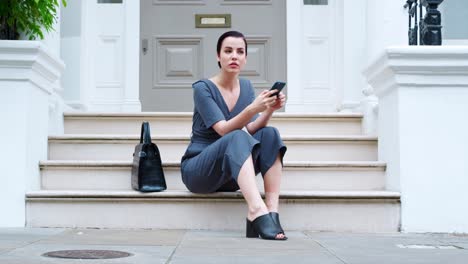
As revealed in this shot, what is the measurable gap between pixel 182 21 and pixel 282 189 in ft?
8.15

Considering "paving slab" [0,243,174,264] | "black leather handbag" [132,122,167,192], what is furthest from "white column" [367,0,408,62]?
"paving slab" [0,243,174,264]

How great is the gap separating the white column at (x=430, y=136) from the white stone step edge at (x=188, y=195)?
0.16 meters

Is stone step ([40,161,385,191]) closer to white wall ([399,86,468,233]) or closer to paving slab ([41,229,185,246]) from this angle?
white wall ([399,86,468,233])

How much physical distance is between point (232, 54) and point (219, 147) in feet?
1.67

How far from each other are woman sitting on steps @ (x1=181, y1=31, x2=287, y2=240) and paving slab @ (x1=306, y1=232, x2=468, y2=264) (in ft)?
1.07

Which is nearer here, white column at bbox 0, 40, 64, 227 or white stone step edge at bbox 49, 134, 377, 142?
white column at bbox 0, 40, 64, 227

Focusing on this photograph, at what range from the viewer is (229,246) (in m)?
3.37

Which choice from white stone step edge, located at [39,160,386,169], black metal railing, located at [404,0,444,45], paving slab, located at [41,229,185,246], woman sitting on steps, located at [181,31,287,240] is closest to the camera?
paving slab, located at [41,229,185,246]

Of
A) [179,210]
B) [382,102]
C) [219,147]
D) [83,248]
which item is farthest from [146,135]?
[382,102]

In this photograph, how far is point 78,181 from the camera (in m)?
4.54

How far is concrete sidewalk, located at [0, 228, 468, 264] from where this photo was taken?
293 centimetres

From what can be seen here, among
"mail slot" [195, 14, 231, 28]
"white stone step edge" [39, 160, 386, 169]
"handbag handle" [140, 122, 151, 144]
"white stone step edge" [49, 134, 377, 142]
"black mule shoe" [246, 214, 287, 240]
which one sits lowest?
"black mule shoe" [246, 214, 287, 240]

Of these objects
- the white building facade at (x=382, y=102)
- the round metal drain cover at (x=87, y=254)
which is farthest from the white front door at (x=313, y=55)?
the round metal drain cover at (x=87, y=254)

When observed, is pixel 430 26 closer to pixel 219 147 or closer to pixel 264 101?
pixel 264 101
